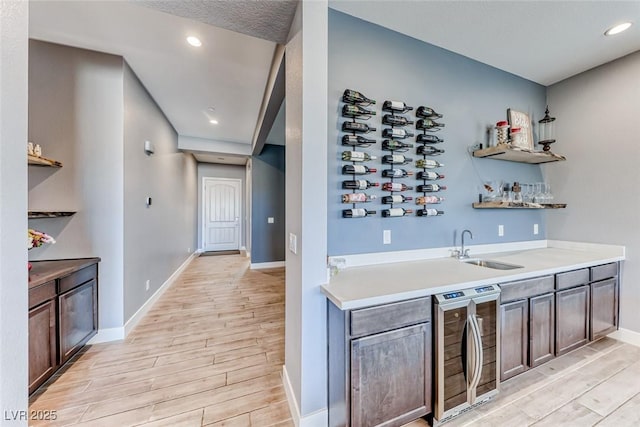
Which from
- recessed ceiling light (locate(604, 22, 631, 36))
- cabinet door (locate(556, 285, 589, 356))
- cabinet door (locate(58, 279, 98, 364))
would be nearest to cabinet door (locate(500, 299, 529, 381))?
cabinet door (locate(556, 285, 589, 356))

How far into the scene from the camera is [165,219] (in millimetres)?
3963

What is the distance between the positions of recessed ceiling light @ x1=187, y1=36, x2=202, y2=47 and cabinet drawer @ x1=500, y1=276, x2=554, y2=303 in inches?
125

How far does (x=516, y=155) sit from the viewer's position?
254 cm

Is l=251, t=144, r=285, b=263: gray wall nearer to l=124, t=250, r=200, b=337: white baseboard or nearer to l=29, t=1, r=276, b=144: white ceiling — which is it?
l=124, t=250, r=200, b=337: white baseboard

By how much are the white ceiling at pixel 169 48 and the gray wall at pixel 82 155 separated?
0.24m

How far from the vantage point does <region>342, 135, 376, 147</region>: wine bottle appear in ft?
5.98

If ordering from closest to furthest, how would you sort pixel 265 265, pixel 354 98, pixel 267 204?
pixel 354 98 < pixel 265 265 < pixel 267 204

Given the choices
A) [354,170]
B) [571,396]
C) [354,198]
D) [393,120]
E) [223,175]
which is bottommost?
[571,396]

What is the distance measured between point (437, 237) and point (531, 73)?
225 cm

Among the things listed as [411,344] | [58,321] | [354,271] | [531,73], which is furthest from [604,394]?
[58,321]

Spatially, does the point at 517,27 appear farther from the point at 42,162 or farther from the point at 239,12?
the point at 42,162

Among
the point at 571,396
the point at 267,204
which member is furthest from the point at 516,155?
the point at 267,204

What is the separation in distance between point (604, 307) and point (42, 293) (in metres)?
4.69

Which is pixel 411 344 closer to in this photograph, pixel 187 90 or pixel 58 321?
pixel 58 321
